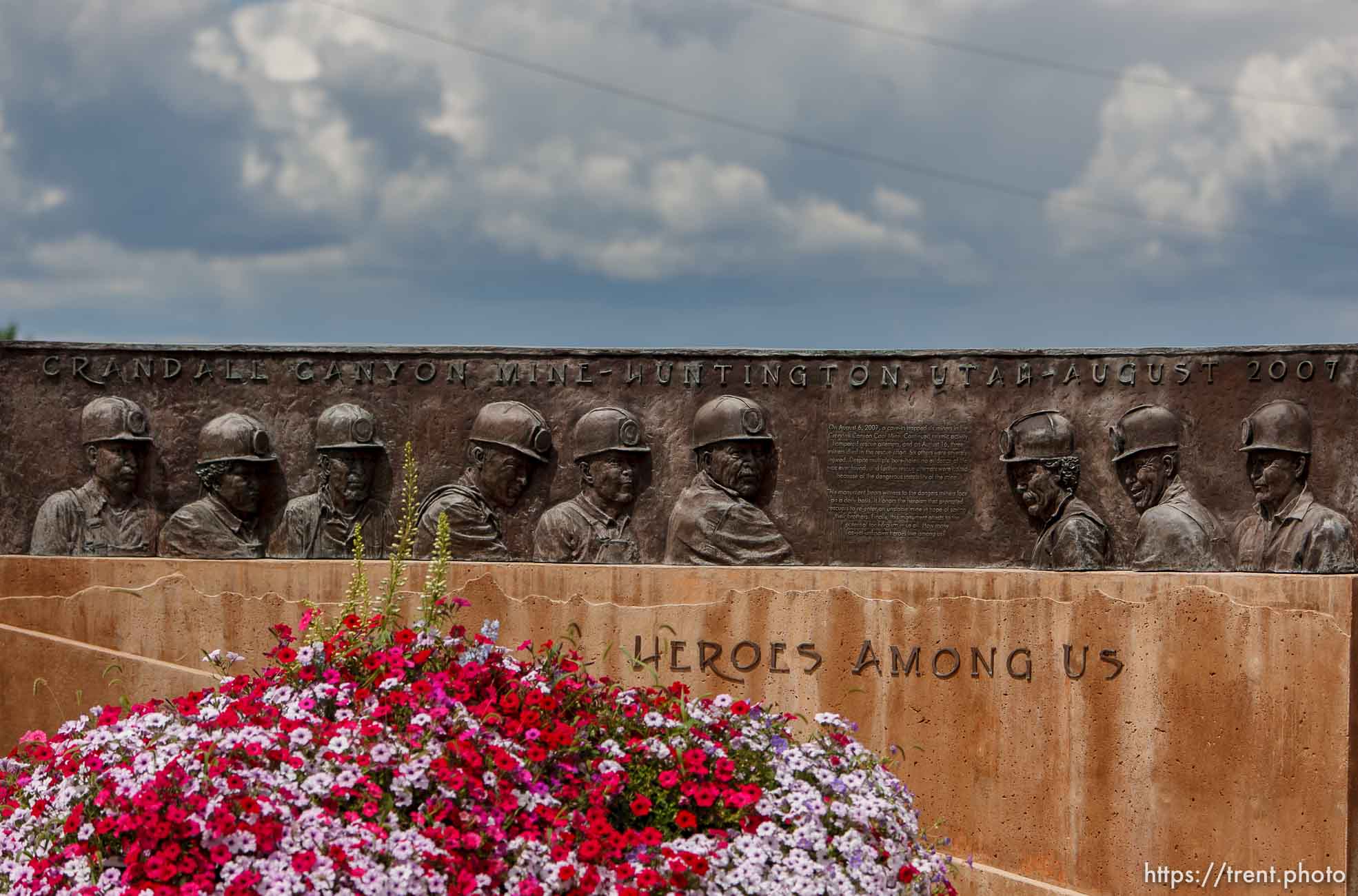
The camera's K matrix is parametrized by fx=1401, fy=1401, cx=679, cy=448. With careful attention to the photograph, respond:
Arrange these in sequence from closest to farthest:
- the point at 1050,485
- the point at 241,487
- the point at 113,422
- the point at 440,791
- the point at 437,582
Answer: the point at 440,791 < the point at 437,582 < the point at 1050,485 < the point at 241,487 < the point at 113,422

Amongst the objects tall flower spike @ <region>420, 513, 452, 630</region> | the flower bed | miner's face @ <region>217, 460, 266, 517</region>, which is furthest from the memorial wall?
the flower bed

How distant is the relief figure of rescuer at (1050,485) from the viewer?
945 centimetres

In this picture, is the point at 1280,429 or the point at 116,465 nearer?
the point at 1280,429

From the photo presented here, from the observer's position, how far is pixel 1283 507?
937 centimetres

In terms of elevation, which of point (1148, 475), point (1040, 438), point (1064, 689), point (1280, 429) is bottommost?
point (1064, 689)

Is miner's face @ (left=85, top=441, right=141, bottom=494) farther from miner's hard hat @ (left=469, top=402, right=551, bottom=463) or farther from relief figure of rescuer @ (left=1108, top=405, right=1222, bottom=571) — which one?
relief figure of rescuer @ (left=1108, top=405, right=1222, bottom=571)

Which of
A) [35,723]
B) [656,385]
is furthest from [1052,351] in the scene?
[35,723]

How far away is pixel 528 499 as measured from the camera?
32.3 feet

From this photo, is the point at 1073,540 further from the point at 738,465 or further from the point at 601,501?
the point at 601,501

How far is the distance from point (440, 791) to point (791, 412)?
→ 577 cm

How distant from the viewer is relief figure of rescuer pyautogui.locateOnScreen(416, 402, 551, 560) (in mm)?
9711

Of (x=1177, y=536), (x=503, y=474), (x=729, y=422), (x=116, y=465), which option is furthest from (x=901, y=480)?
(x=116, y=465)

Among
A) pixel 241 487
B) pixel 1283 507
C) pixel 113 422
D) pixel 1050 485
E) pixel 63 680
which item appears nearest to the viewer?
pixel 63 680

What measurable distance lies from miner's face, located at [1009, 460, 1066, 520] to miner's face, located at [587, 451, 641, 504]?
2.64 metres
